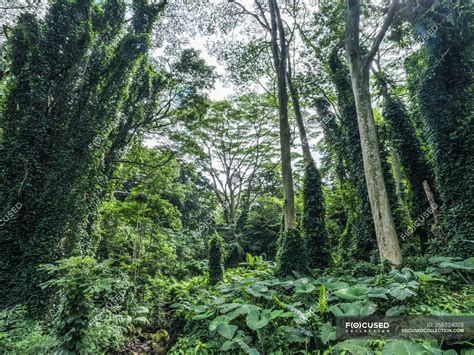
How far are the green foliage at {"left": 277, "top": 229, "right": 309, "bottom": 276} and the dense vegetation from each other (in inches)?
1.6

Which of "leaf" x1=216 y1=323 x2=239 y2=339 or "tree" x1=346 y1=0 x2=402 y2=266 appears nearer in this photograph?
"leaf" x1=216 y1=323 x2=239 y2=339

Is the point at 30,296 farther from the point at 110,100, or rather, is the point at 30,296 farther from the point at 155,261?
the point at 110,100

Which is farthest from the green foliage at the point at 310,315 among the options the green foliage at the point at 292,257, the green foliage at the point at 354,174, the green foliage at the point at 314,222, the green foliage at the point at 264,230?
the green foliage at the point at 264,230

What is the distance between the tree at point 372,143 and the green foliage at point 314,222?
9.17ft

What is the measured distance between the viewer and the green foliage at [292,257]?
657cm

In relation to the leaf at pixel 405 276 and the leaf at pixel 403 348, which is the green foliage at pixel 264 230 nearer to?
the leaf at pixel 405 276

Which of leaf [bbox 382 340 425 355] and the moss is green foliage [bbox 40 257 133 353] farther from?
leaf [bbox 382 340 425 355]

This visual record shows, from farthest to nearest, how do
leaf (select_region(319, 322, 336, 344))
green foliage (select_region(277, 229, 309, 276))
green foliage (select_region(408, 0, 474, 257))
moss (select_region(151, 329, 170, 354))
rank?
1. green foliage (select_region(277, 229, 309, 276))
2. green foliage (select_region(408, 0, 474, 257))
3. moss (select_region(151, 329, 170, 354))
4. leaf (select_region(319, 322, 336, 344))

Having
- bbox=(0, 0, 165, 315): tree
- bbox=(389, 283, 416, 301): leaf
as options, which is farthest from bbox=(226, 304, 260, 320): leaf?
bbox=(0, 0, 165, 315): tree

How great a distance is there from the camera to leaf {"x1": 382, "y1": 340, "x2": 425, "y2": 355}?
1.88m

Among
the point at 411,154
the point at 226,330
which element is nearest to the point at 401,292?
the point at 226,330

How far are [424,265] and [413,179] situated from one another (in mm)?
4551

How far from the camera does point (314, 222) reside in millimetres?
9117

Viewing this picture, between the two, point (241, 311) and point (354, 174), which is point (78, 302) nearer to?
point (241, 311)
